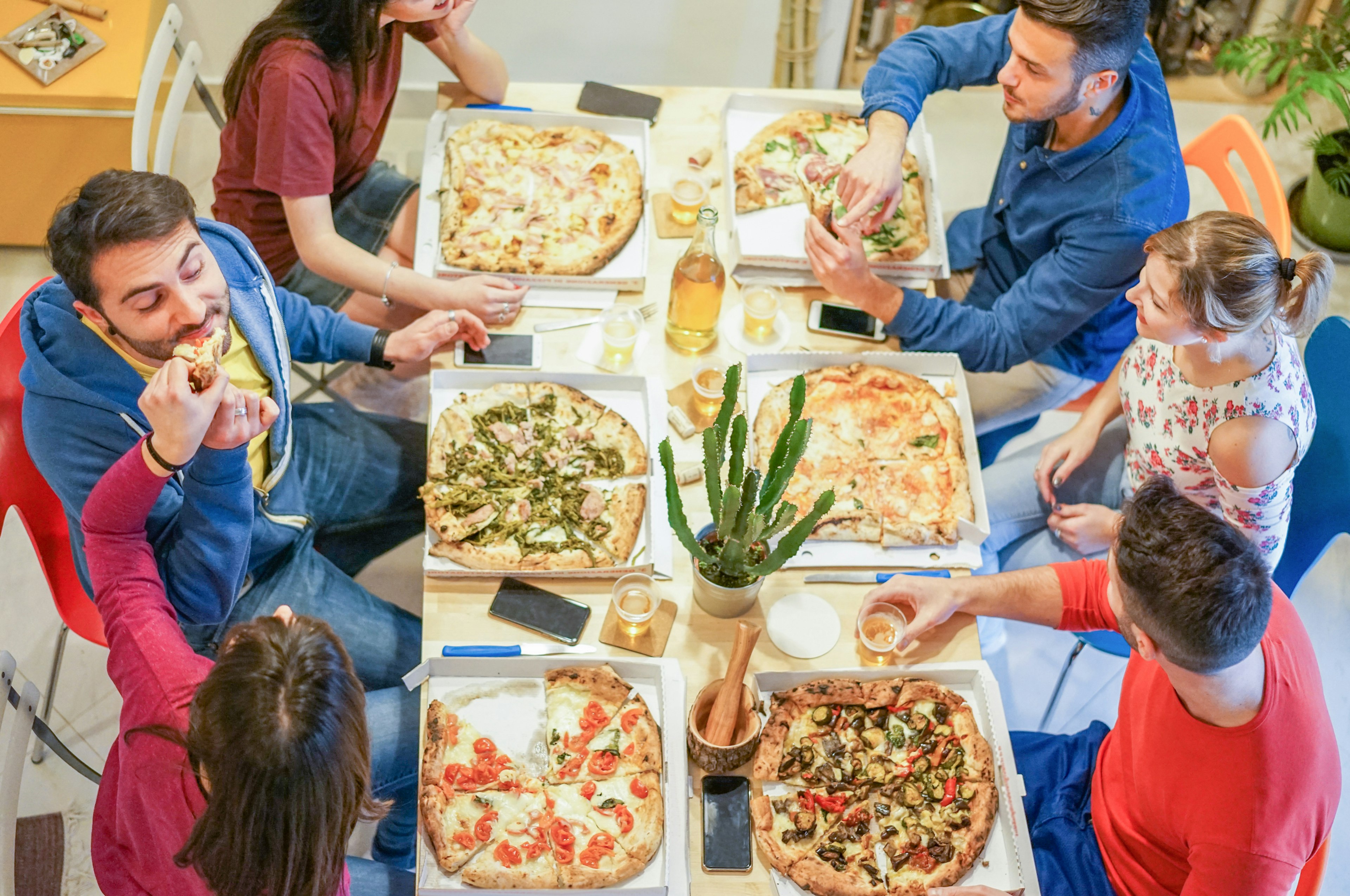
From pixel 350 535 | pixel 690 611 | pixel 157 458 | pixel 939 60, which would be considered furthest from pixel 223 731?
pixel 939 60

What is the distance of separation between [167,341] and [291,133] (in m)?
0.69

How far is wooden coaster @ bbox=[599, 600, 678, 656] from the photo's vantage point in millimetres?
1963

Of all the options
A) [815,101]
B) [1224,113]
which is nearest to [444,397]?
[815,101]

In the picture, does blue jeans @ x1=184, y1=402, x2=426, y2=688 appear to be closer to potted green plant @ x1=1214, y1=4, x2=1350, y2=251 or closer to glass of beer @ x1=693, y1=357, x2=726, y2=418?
glass of beer @ x1=693, y1=357, x2=726, y2=418

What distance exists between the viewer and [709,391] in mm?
2273

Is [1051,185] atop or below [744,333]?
atop

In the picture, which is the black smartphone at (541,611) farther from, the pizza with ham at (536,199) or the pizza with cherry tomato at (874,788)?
the pizza with ham at (536,199)

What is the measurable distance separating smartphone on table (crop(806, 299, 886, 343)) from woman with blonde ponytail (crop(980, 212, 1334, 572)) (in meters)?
0.54

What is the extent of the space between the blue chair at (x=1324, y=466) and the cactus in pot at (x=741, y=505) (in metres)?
1.27

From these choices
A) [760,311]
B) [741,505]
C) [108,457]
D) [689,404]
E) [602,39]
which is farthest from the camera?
[602,39]

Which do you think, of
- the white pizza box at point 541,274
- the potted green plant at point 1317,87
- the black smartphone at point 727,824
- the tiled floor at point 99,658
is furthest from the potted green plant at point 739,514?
the potted green plant at point 1317,87

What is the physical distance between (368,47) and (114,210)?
84cm

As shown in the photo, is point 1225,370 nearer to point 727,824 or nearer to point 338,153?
point 727,824

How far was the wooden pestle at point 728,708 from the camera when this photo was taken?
1.75 meters
